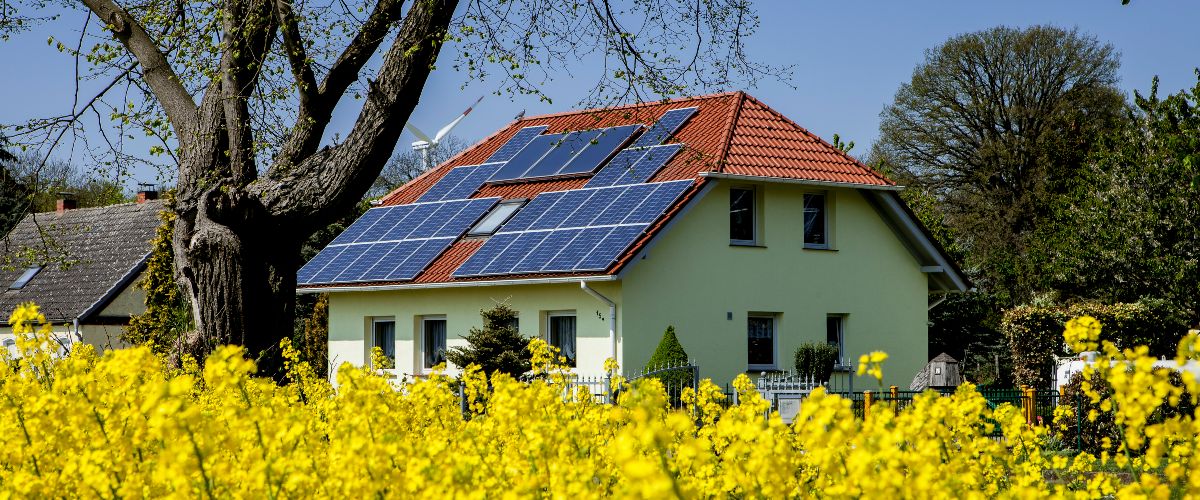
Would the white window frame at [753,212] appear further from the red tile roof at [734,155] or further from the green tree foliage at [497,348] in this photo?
the green tree foliage at [497,348]

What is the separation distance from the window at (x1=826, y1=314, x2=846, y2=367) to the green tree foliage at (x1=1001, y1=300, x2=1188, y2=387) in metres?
2.70

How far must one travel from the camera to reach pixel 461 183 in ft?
85.6

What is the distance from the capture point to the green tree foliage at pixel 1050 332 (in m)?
23.6

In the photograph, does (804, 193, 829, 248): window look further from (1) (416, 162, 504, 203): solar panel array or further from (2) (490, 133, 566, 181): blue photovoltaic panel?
(1) (416, 162, 504, 203): solar panel array

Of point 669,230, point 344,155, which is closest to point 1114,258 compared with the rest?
point 669,230

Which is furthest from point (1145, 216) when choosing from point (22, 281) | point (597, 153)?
point (22, 281)

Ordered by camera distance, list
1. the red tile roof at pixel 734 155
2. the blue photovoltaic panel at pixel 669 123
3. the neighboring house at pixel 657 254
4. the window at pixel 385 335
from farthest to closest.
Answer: the window at pixel 385 335, the blue photovoltaic panel at pixel 669 123, the red tile roof at pixel 734 155, the neighboring house at pixel 657 254

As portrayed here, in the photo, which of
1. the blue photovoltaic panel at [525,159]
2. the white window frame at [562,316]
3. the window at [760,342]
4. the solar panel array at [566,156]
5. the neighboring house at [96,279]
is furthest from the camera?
the neighboring house at [96,279]

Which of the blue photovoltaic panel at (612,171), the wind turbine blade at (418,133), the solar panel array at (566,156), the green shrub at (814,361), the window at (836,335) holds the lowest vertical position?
the green shrub at (814,361)

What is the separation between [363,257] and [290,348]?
15.5 metres

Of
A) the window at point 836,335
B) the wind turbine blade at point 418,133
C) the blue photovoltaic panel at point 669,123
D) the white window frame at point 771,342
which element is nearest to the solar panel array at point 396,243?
the blue photovoltaic panel at point 669,123

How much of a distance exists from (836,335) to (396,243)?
7658mm

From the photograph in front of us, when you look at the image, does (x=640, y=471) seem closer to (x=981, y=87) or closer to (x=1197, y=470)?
(x=1197, y=470)

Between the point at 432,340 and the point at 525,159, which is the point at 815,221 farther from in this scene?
the point at 432,340
